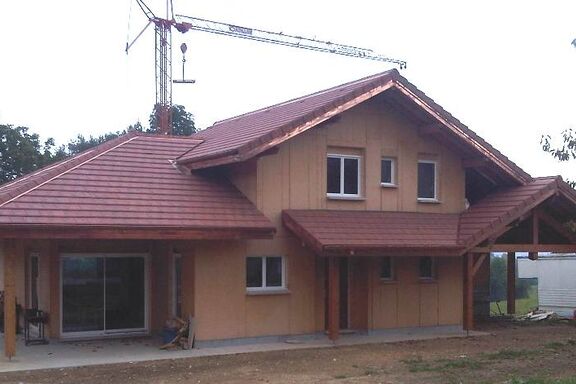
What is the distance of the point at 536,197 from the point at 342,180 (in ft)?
16.8

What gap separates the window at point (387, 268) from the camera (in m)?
20.1

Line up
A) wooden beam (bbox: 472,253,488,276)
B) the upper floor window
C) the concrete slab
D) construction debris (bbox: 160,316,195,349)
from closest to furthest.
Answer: the concrete slab, construction debris (bbox: 160,316,195,349), wooden beam (bbox: 472,253,488,276), the upper floor window

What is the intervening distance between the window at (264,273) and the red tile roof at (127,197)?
4.34 feet

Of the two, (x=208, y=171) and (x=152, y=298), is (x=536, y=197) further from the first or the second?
(x=152, y=298)

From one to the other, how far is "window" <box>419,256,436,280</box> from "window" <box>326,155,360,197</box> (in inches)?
113

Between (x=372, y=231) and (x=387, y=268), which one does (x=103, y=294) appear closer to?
(x=372, y=231)

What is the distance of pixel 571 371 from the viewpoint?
14.1 metres

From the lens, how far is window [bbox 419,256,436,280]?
20.8m

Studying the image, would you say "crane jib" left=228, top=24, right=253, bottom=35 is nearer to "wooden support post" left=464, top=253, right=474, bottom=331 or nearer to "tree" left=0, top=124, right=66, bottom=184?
"tree" left=0, top=124, right=66, bottom=184

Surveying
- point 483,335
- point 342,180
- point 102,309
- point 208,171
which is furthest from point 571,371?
point 102,309

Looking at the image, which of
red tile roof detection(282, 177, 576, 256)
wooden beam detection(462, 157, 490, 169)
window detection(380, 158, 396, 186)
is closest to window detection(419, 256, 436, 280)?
red tile roof detection(282, 177, 576, 256)

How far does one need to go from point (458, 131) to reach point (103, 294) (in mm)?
9777

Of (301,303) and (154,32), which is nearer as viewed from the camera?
(301,303)

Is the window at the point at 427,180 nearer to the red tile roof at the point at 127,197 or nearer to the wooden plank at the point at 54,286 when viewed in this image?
the red tile roof at the point at 127,197
